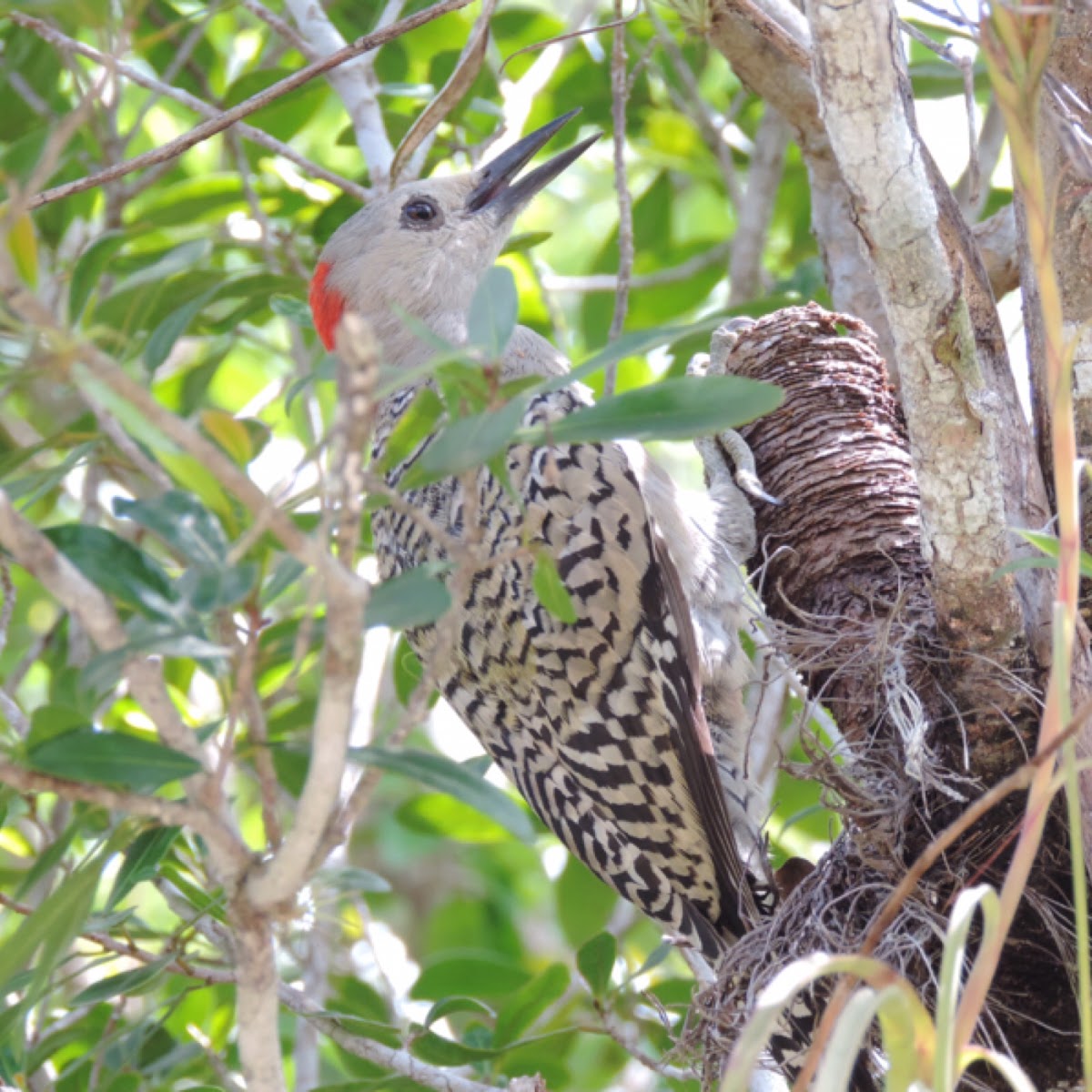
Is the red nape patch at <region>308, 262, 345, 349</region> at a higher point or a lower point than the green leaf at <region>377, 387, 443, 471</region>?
lower

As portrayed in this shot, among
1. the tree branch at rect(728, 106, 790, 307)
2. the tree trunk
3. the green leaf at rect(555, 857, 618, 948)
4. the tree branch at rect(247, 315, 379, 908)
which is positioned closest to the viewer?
the tree branch at rect(247, 315, 379, 908)

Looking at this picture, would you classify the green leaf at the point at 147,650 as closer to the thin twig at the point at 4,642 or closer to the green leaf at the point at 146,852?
the green leaf at the point at 146,852

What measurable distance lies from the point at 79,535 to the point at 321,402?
313 cm

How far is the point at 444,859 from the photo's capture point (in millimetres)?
6285

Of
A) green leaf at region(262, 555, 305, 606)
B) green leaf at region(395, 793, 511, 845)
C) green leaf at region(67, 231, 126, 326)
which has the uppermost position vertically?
green leaf at region(67, 231, 126, 326)

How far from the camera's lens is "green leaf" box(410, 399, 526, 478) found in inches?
61.1

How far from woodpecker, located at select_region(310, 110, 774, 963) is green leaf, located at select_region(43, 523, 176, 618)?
162cm

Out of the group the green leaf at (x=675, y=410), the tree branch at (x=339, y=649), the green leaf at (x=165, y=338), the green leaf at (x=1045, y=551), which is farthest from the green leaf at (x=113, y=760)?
the green leaf at (x=1045, y=551)

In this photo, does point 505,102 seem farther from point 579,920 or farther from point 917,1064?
point 917,1064

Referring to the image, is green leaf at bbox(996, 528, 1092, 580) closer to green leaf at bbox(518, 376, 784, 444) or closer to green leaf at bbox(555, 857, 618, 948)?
green leaf at bbox(518, 376, 784, 444)

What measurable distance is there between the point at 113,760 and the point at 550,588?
651 mm

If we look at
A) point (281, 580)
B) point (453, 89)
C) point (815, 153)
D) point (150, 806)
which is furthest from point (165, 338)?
point (815, 153)

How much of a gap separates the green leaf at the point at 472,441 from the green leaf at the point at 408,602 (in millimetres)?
120

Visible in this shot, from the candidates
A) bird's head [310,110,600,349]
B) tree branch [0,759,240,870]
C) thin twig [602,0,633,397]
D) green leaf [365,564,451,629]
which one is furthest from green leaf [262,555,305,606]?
bird's head [310,110,600,349]
